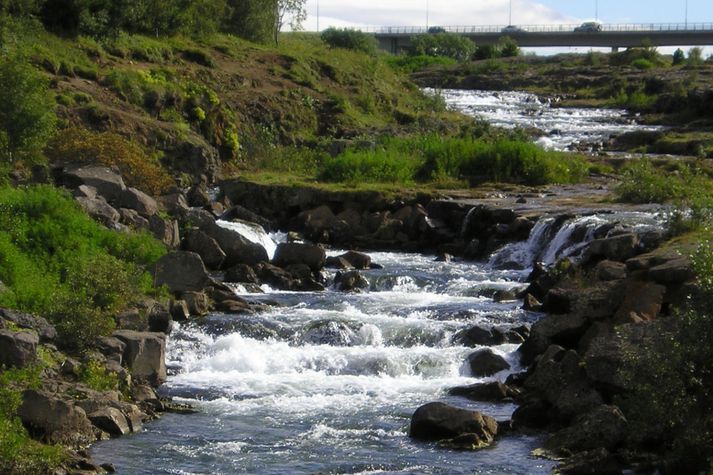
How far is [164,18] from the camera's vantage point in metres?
48.3

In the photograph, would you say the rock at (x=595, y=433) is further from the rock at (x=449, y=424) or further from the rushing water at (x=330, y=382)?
the rock at (x=449, y=424)

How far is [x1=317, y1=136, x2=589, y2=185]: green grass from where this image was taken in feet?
120

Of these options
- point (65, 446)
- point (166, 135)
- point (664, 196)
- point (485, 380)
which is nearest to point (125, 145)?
point (166, 135)

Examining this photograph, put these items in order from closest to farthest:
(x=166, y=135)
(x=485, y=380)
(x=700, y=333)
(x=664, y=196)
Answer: (x=700, y=333), (x=485, y=380), (x=664, y=196), (x=166, y=135)

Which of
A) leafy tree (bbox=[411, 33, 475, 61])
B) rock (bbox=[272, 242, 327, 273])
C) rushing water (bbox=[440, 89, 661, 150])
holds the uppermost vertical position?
leafy tree (bbox=[411, 33, 475, 61])

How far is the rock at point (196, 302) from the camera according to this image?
23.3 m

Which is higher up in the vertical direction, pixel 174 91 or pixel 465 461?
pixel 174 91

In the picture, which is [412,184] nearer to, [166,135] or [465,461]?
[166,135]

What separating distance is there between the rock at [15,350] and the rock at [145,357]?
7.73 feet

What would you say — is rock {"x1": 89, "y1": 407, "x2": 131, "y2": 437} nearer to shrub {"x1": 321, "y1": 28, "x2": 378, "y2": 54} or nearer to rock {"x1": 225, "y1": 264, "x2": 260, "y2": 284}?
rock {"x1": 225, "y1": 264, "x2": 260, "y2": 284}

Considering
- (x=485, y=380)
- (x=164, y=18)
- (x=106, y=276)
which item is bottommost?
(x=485, y=380)

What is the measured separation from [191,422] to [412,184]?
19305 mm

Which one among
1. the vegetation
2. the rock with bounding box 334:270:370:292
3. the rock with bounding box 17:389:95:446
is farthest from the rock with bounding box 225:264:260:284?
the rock with bounding box 17:389:95:446

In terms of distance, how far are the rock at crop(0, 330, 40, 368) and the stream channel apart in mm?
1748
